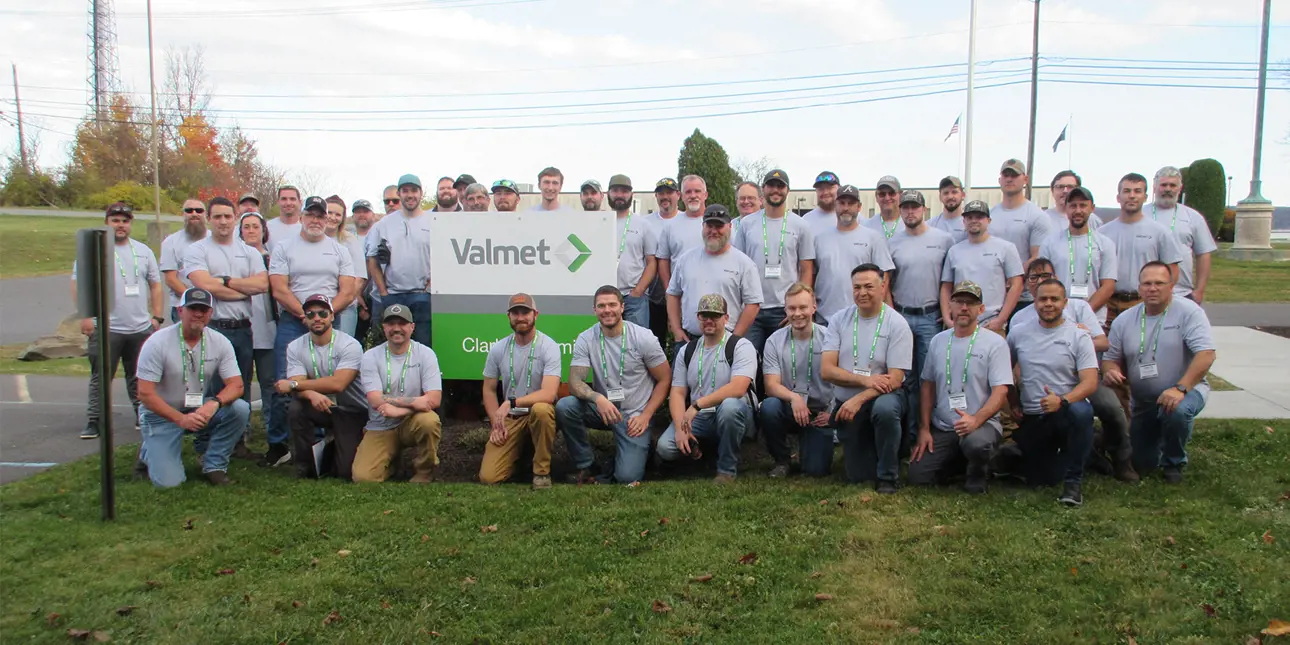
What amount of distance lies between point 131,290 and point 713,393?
4946 millimetres

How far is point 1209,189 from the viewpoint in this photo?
2667 cm

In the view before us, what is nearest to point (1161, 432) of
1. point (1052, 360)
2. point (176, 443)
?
point (1052, 360)

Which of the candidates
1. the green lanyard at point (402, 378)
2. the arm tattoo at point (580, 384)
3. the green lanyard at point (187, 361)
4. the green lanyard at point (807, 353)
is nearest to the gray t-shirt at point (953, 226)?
the green lanyard at point (807, 353)

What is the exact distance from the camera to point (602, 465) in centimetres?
708

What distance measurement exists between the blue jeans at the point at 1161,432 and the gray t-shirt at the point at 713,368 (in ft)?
8.65

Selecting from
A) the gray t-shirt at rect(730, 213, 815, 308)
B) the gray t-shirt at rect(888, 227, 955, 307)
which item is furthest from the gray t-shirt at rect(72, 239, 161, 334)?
the gray t-shirt at rect(888, 227, 955, 307)

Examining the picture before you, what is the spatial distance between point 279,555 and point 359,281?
3.31 m

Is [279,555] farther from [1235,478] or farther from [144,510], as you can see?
[1235,478]

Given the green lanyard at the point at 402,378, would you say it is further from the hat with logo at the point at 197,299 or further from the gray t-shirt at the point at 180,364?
the hat with logo at the point at 197,299

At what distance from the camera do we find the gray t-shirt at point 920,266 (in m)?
7.10

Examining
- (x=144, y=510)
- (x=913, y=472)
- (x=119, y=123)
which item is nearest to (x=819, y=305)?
(x=913, y=472)

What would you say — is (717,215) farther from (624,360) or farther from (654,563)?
(654,563)

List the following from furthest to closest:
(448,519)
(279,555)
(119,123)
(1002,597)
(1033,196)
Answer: (119,123)
(1033,196)
(448,519)
(279,555)
(1002,597)

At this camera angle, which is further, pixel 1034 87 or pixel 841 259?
pixel 1034 87
